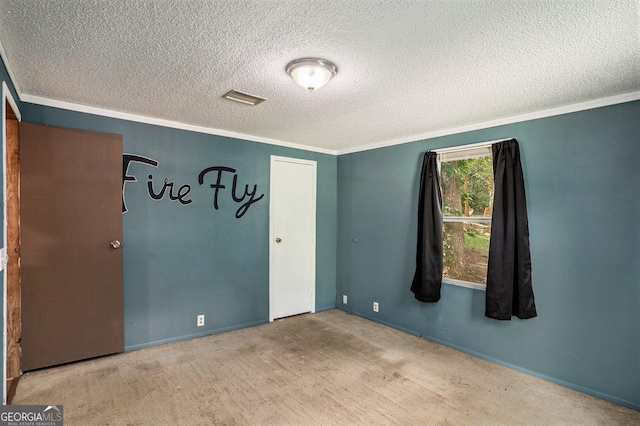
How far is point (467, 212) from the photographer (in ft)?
11.6

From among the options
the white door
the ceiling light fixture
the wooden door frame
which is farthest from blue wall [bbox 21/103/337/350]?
the ceiling light fixture

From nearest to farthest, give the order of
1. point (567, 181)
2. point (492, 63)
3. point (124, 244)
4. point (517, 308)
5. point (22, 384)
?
point (492, 63) < point (22, 384) < point (567, 181) < point (517, 308) < point (124, 244)

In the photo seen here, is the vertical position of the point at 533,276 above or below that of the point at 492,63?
below

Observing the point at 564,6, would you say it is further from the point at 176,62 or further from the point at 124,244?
the point at 124,244

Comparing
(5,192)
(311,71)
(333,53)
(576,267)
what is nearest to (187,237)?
(5,192)

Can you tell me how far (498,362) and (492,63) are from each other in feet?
8.72

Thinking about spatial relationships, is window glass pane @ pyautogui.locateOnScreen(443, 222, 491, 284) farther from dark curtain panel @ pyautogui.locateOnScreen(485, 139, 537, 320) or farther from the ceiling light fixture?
the ceiling light fixture

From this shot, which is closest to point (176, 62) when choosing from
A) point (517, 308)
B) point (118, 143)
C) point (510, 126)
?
point (118, 143)

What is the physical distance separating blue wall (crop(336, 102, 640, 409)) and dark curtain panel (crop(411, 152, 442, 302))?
0.16 metres

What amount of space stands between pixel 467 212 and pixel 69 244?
3840 millimetres

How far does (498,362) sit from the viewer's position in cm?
313

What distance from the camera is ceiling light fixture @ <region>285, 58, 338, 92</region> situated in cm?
202

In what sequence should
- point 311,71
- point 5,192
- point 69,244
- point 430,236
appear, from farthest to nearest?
point 430,236
point 69,244
point 5,192
point 311,71

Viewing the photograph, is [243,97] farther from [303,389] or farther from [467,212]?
[467,212]
